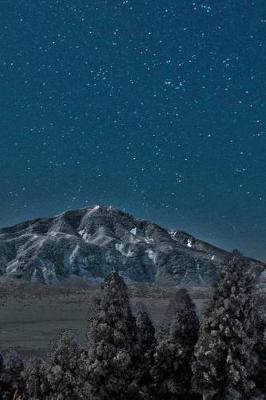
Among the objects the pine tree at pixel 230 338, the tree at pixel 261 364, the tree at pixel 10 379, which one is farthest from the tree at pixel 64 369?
the tree at pixel 261 364

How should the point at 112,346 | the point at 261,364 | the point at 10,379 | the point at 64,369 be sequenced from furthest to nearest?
the point at 10,379 → the point at 261,364 → the point at 112,346 → the point at 64,369

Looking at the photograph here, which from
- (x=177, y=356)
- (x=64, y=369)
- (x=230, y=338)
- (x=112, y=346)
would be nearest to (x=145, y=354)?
(x=177, y=356)

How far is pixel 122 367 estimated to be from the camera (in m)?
32.5

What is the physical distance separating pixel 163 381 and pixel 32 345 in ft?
171

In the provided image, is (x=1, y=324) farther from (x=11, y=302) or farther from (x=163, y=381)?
(x=163, y=381)

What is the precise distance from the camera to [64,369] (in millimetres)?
30797

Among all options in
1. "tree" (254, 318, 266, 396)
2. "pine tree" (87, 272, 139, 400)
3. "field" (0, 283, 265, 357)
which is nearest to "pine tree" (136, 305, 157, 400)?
"pine tree" (87, 272, 139, 400)

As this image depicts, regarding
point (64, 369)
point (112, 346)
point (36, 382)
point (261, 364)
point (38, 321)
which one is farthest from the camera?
point (38, 321)

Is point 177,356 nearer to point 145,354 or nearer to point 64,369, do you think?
point 145,354

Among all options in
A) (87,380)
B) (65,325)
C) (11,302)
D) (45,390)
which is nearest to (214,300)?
(87,380)

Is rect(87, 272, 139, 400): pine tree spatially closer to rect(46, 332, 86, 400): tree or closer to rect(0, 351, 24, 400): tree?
rect(46, 332, 86, 400): tree

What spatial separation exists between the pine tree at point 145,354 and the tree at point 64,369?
418 centimetres

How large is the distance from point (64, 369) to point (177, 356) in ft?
22.6

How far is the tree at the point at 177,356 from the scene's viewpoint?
34.1 metres
